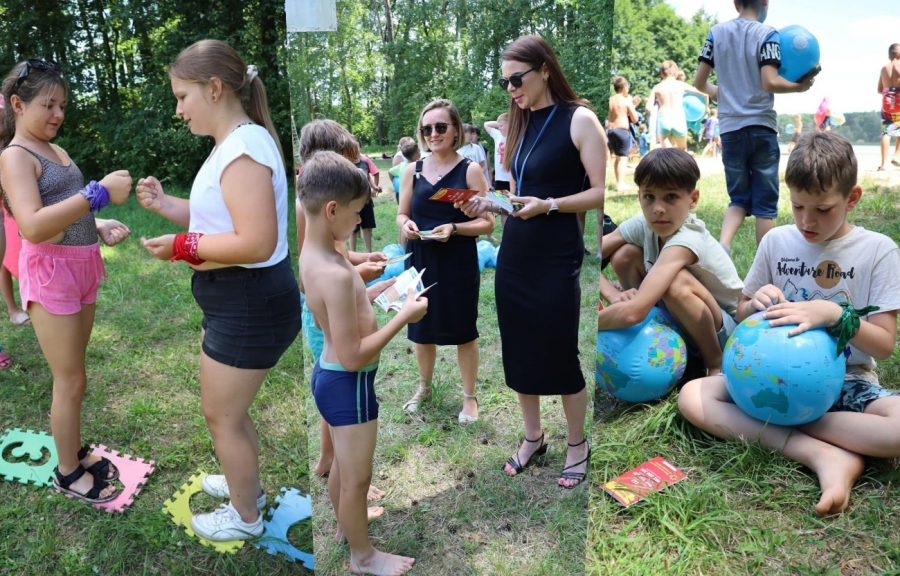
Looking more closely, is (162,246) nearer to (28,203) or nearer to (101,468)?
(28,203)

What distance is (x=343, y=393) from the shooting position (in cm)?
172

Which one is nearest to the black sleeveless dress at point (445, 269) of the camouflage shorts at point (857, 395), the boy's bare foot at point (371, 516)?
the boy's bare foot at point (371, 516)

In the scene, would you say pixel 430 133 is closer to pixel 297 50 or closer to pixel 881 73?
pixel 297 50

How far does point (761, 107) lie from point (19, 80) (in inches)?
155

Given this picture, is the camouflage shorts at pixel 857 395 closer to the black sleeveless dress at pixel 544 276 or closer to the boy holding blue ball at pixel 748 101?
the boy holding blue ball at pixel 748 101

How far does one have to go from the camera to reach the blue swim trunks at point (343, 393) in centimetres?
171

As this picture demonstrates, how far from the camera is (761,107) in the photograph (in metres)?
4.29

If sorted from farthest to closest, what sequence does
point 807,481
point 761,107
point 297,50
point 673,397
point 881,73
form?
point 881,73, point 761,107, point 673,397, point 807,481, point 297,50

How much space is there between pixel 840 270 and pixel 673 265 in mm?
678

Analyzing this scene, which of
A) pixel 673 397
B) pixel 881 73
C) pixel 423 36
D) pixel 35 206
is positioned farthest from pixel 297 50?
pixel 881 73

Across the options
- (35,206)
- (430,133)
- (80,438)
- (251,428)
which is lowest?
(80,438)

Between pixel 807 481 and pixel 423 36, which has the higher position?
pixel 423 36

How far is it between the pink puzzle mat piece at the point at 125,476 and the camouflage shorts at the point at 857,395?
283 centimetres

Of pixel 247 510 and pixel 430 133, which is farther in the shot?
pixel 247 510
